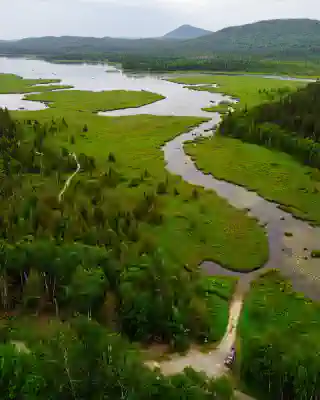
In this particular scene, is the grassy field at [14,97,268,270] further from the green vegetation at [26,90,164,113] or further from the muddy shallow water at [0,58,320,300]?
the green vegetation at [26,90,164,113]

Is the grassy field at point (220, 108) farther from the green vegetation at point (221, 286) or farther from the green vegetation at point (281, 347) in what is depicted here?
the green vegetation at point (281, 347)

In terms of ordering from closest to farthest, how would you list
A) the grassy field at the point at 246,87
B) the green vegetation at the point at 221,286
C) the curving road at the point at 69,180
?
1. the green vegetation at the point at 221,286
2. the curving road at the point at 69,180
3. the grassy field at the point at 246,87

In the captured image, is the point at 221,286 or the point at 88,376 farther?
the point at 221,286

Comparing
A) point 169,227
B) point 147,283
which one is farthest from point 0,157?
point 147,283

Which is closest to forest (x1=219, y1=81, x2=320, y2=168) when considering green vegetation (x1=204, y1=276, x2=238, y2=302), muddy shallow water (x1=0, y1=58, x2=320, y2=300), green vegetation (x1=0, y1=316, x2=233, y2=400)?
muddy shallow water (x1=0, y1=58, x2=320, y2=300)

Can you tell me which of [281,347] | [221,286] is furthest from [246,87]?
[281,347]

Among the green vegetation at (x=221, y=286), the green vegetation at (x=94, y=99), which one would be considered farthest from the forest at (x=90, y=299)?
the green vegetation at (x=94, y=99)

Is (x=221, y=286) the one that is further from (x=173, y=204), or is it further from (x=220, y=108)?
(x=220, y=108)
